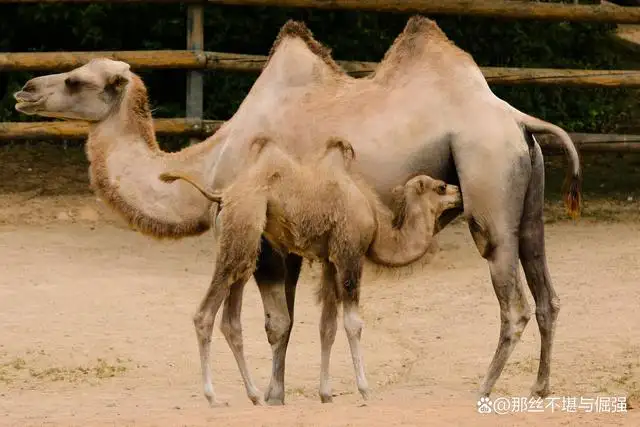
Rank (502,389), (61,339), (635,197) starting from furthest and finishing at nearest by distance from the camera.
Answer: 1. (635,197)
2. (61,339)
3. (502,389)

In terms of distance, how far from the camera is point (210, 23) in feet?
51.1

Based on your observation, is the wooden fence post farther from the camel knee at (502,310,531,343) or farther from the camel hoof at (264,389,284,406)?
the camel knee at (502,310,531,343)

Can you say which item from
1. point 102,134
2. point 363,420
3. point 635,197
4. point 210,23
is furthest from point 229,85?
point 363,420

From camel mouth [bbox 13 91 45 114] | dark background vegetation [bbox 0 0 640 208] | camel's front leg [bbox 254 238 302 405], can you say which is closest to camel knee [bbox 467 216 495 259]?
camel's front leg [bbox 254 238 302 405]

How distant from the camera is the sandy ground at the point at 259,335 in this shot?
28.3 ft

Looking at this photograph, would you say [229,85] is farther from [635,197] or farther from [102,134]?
[102,134]

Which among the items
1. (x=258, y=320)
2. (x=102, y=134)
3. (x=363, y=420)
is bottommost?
(x=258, y=320)

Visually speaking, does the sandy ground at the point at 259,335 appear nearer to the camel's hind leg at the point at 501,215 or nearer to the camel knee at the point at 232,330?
the camel knee at the point at 232,330

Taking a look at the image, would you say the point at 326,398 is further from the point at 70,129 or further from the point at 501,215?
the point at 70,129

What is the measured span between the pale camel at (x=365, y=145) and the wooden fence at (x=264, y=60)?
164 inches

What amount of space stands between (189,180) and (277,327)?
3.32 feet

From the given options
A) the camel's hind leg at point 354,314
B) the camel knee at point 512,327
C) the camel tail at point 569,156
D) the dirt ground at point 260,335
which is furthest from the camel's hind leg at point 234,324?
the camel tail at point 569,156

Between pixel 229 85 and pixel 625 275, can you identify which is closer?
pixel 625 275

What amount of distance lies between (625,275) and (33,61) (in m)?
5.33
